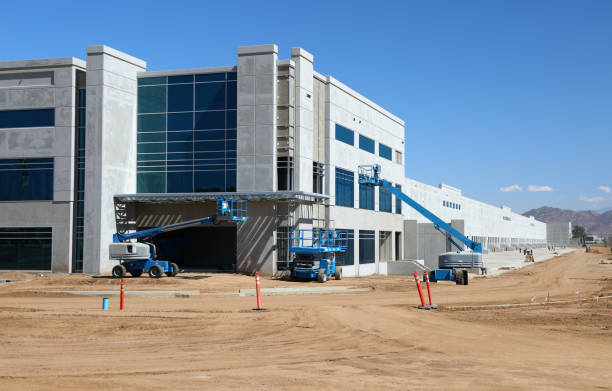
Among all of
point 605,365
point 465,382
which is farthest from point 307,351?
point 605,365

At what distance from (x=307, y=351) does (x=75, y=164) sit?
32776 millimetres

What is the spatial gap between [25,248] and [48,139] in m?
7.66

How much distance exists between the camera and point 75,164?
136 ft

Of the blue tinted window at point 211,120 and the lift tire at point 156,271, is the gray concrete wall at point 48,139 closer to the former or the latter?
the lift tire at point 156,271

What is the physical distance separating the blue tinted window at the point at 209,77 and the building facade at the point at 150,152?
9cm

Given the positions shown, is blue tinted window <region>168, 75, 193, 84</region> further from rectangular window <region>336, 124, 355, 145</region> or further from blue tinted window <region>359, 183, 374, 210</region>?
blue tinted window <region>359, 183, 374, 210</region>

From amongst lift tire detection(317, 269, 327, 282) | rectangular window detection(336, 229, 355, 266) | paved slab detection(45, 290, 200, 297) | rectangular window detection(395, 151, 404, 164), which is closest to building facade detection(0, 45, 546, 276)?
rectangular window detection(336, 229, 355, 266)

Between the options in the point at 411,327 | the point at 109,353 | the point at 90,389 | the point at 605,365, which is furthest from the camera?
the point at 411,327

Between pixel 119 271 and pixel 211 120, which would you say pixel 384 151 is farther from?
pixel 119 271

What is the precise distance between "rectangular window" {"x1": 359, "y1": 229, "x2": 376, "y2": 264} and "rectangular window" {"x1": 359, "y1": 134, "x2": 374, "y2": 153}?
723 cm

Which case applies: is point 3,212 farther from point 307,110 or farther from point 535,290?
point 535,290

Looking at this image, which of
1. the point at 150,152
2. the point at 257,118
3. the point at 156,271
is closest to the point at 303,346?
the point at 156,271

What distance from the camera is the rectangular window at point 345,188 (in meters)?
46.8

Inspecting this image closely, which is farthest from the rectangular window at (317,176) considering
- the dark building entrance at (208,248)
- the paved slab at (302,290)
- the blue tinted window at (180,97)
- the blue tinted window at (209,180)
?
the paved slab at (302,290)
